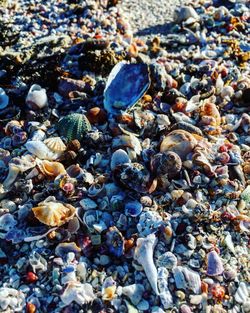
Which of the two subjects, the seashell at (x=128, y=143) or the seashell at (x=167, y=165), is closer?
the seashell at (x=167, y=165)

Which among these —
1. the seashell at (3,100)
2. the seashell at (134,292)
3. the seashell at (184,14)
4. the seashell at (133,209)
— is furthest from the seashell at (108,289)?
the seashell at (184,14)

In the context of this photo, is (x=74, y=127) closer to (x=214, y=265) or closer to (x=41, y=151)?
(x=41, y=151)

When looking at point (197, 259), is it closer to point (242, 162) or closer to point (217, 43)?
point (242, 162)

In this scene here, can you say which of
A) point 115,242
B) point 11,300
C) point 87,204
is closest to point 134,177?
point 87,204

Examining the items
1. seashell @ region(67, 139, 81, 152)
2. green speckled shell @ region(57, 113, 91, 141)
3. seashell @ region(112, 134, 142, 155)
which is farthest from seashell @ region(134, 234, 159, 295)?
green speckled shell @ region(57, 113, 91, 141)

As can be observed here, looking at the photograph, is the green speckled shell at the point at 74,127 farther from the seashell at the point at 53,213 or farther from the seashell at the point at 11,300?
the seashell at the point at 11,300

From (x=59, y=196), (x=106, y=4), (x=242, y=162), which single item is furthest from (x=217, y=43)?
(x=59, y=196)
